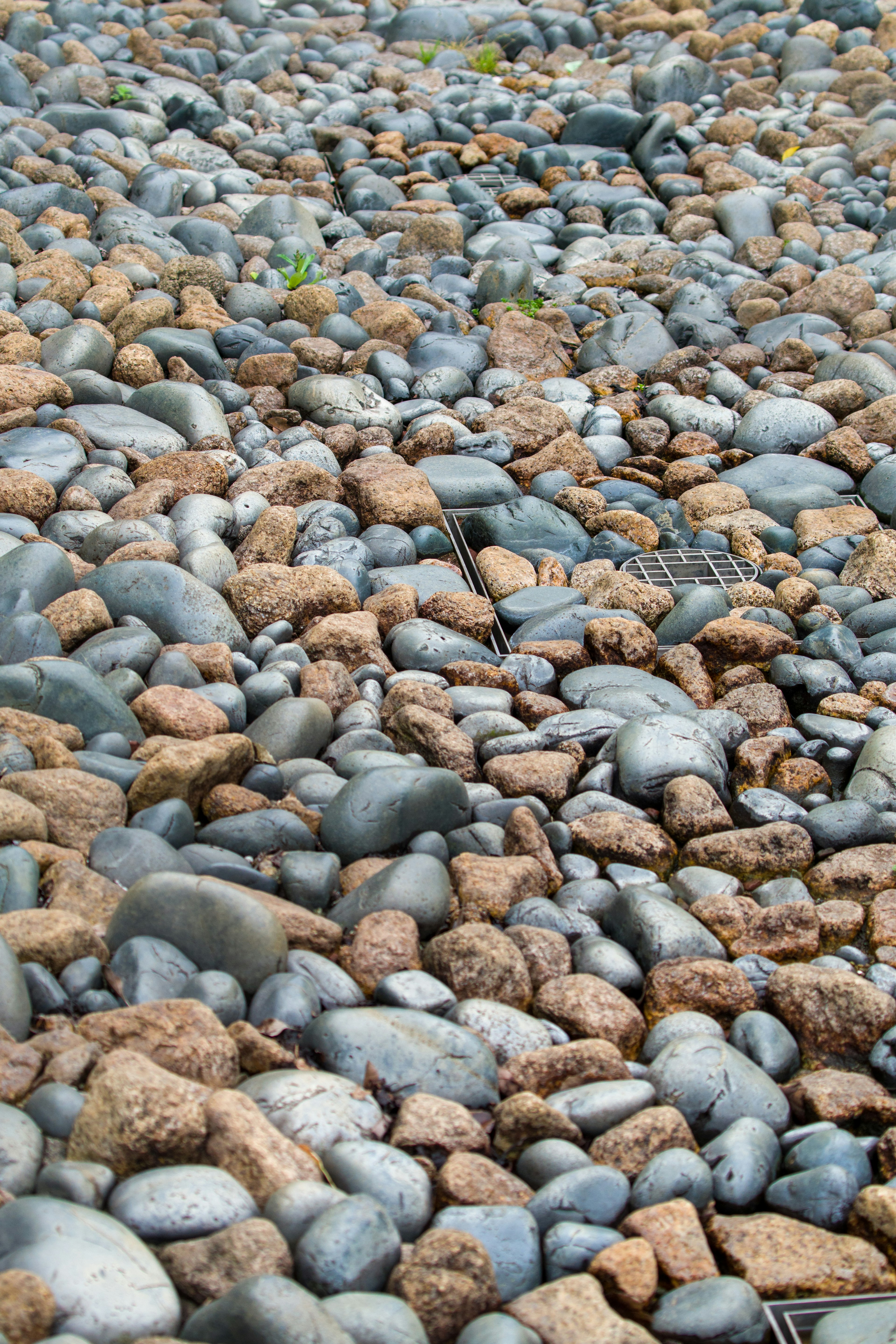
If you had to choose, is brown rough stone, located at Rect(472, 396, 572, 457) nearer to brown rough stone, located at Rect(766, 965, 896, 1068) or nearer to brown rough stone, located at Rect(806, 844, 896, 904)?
brown rough stone, located at Rect(806, 844, 896, 904)

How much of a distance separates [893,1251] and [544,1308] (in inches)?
20.8

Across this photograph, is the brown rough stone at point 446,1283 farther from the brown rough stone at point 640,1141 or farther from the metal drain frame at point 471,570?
the metal drain frame at point 471,570

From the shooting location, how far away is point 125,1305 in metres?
1.31

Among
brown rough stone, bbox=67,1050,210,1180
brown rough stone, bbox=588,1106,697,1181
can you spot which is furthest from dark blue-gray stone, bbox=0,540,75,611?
brown rough stone, bbox=588,1106,697,1181

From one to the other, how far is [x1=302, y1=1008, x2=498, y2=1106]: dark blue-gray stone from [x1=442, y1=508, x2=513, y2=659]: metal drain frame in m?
1.34

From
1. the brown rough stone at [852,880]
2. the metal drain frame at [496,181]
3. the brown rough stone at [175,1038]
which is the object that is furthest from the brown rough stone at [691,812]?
the metal drain frame at [496,181]

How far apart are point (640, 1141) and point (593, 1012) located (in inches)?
11.0

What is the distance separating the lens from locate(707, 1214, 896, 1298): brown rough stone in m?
1.56

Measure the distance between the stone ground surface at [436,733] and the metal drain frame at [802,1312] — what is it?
0.02m

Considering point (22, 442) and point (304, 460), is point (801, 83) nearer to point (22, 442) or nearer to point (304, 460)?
point (304, 460)


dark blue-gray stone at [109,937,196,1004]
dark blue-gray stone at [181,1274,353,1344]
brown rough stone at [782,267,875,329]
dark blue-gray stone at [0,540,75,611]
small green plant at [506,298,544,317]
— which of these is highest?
brown rough stone at [782,267,875,329]

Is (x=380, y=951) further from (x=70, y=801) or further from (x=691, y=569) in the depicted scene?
(x=691, y=569)

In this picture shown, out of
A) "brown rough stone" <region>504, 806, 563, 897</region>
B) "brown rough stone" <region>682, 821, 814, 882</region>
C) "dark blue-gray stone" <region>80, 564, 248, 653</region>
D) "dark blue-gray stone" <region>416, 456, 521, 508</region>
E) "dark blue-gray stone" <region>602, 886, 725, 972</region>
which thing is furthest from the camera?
"dark blue-gray stone" <region>416, 456, 521, 508</region>

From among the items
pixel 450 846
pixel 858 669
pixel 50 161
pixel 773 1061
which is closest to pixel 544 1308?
pixel 773 1061
